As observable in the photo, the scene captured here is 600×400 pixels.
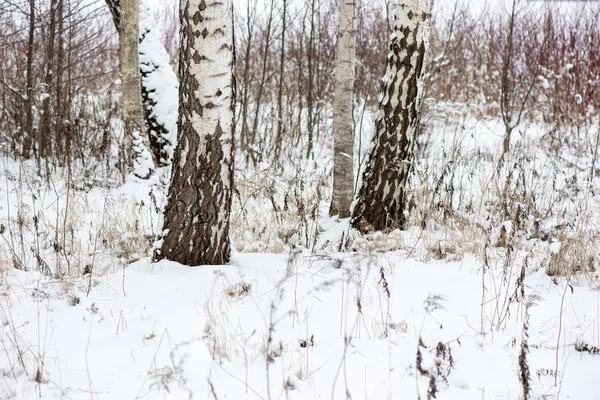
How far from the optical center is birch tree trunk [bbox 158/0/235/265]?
2678mm

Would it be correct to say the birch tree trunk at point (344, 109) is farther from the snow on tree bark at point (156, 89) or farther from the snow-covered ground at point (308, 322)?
the snow on tree bark at point (156, 89)

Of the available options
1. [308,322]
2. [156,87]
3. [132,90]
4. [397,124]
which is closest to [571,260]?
[397,124]

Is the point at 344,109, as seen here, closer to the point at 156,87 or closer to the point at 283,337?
the point at 283,337

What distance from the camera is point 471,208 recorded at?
14.6 feet

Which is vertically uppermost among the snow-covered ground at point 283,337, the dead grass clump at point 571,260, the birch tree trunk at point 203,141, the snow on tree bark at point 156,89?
the snow on tree bark at point 156,89

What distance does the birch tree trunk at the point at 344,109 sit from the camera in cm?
415

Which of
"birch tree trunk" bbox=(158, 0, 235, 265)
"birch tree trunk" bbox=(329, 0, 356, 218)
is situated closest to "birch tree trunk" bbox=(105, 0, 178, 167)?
"birch tree trunk" bbox=(329, 0, 356, 218)

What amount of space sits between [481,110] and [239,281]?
9.30 m

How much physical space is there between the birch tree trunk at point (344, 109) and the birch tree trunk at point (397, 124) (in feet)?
1.32

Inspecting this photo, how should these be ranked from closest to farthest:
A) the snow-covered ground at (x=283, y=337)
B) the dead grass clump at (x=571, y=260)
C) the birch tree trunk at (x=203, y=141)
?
the snow-covered ground at (x=283, y=337), the birch tree trunk at (x=203, y=141), the dead grass clump at (x=571, y=260)

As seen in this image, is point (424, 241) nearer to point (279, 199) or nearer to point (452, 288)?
point (452, 288)

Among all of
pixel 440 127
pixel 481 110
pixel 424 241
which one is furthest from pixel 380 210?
pixel 481 110

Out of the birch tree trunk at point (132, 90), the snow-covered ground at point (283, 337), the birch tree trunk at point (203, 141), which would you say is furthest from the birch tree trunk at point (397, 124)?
the birch tree trunk at point (132, 90)

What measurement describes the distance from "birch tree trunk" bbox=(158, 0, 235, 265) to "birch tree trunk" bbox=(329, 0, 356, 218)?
1.49m
